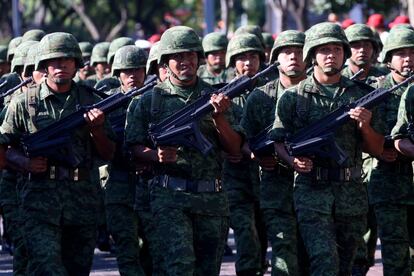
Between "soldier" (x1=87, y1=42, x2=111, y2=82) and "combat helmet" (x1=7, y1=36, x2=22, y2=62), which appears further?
"soldier" (x1=87, y1=42, x2=111, y2=82)

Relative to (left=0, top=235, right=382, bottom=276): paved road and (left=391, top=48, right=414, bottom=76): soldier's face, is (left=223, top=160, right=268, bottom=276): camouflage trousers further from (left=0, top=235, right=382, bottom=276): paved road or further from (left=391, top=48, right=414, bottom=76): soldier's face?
(left=391, top=48, right=414, bottom=76): soldier's face

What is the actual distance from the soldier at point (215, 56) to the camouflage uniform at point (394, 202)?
14.5 ft

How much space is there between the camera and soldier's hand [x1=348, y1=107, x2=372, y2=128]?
11.1 m

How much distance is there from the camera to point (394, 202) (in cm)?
1251

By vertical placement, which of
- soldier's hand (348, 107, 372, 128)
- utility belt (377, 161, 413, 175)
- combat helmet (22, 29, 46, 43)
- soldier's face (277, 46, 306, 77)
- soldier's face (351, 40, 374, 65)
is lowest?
utility belt (377, 161, 413, 175)

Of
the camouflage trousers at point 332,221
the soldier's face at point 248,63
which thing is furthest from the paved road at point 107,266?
the camouflage trousers at point 332,221

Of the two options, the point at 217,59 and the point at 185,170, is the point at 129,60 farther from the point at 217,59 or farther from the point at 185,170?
the point at 217,59

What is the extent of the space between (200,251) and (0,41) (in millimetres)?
39431

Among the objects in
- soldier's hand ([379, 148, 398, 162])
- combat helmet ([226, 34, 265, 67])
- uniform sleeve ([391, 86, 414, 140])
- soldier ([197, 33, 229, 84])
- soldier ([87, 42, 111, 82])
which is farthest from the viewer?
soldier ([87, 42, 111, 82])

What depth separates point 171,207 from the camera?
440 inches

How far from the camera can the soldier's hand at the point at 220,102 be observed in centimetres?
1109

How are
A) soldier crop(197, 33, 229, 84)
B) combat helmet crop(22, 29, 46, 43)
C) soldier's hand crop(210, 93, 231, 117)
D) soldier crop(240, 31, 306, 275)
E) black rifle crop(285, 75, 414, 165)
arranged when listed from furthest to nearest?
soldier crop(197, 33, 229, 84)
combat helmet crop(22, 29, 46, 43)
soldier crop(240, 31, 306, 275)
black rifle crop(285, 75, 414, 165)
soldier's hand crop(210, 93, 231, 117)

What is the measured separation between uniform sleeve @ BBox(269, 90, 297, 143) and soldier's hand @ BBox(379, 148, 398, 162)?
1078 millimetres

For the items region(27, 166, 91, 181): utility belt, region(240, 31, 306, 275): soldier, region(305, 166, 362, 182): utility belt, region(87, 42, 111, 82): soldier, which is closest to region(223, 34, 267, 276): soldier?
region(240, 31, 306, 275): soldier
